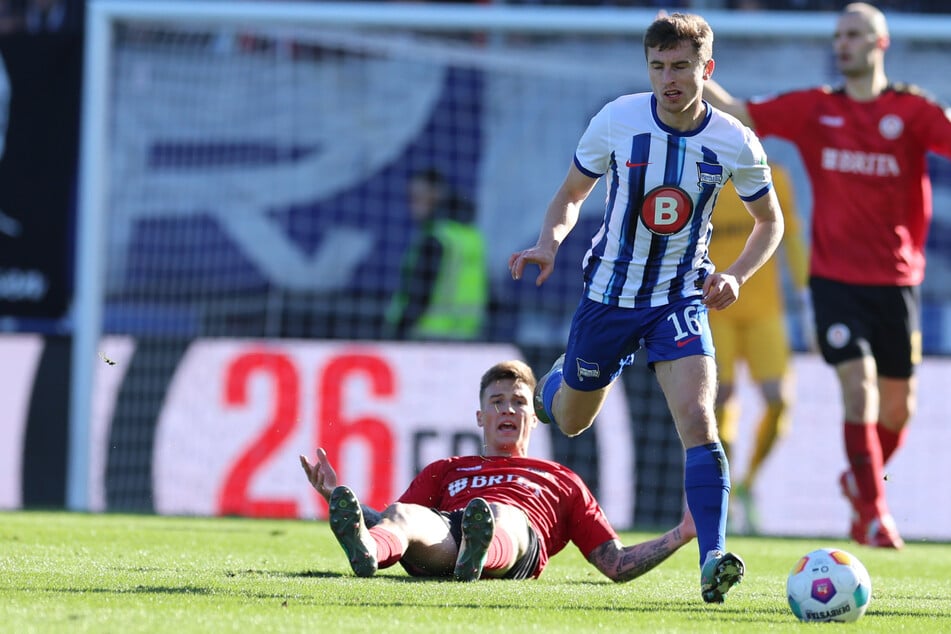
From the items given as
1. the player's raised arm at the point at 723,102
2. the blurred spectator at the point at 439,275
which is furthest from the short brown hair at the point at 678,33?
the blurred spectator at the point at 439,275

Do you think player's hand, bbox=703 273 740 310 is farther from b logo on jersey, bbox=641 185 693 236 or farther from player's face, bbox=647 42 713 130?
player's face, bbox=647 42 713 130

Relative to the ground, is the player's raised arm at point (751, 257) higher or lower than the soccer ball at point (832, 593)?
higher

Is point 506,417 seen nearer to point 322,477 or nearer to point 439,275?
point 322,477

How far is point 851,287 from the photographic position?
25.0ft

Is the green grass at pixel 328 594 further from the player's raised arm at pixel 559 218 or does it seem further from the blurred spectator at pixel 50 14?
the blurred spectator at pixel 50 14

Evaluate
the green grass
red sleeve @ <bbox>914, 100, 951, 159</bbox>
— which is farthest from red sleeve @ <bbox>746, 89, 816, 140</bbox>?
the green grass

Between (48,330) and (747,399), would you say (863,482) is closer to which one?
(747,399)

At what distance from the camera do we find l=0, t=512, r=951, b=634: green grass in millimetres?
3865

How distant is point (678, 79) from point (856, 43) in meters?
2.95

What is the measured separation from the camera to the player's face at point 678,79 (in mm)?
4926

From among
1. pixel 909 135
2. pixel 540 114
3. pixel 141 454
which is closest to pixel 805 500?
pixel 909 135

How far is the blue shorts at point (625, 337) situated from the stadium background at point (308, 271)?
9.48 ft

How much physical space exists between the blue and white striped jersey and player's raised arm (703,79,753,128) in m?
1.52

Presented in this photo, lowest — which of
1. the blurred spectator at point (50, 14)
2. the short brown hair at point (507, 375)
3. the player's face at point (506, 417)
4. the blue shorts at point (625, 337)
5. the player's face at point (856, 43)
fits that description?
the player's face at point (506, 417)
